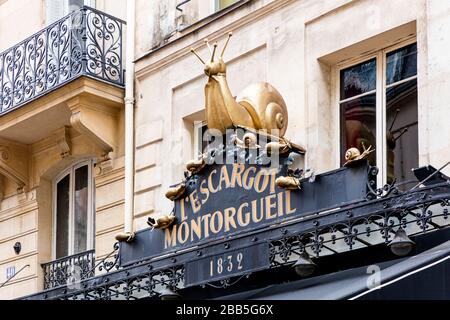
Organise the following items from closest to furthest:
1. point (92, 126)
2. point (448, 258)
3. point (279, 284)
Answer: point (448, 258) → point (279, 284) → point (92, 126)

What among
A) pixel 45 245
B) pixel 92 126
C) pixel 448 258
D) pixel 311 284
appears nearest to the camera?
pixel 448 258

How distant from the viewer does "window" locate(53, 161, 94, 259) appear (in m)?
15.2

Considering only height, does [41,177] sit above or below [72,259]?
above

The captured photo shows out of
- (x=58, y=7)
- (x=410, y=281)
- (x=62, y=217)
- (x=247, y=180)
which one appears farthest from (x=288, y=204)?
(x=58, y=7)

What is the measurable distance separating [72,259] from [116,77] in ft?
7.24

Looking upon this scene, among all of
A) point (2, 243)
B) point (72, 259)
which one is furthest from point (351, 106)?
point (2, 243)

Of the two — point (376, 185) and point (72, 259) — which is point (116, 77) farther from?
point (376, 185)

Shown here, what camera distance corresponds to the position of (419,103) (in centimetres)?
1108

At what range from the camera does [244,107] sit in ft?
39.7

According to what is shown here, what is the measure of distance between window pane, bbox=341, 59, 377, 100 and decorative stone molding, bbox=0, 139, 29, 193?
5.01m

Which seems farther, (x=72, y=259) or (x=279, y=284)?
(x=72, y=259)

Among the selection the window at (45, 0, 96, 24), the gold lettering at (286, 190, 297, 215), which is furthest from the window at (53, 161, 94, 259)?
the gold lettering at (286, 190, 297, 215)

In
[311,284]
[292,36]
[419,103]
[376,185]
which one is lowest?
[311,284]

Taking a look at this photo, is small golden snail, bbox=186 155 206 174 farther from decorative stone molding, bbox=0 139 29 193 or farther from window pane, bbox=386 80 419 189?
decorative stone molding, bbox=0 139 29 193
